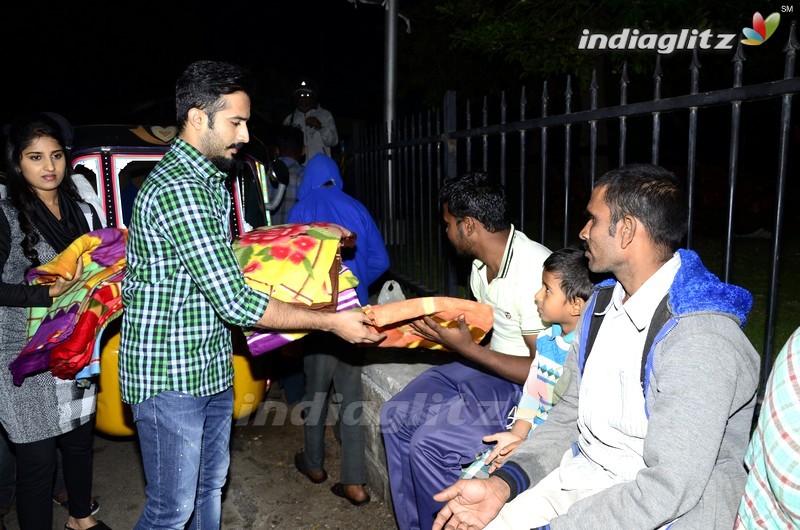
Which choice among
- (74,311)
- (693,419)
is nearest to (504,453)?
(693,419)

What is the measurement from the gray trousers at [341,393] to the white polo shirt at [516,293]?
3.85 ft

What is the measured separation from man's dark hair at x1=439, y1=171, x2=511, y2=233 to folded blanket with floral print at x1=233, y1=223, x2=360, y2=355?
2.34ft

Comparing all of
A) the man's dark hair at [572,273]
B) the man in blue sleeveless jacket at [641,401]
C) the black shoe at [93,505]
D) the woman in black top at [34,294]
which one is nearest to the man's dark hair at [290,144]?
the woman in black top at [34,294]

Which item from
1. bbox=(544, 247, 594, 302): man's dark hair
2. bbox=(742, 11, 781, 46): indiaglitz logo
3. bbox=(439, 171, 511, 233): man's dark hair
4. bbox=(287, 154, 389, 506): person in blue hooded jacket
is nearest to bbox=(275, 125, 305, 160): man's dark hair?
bbox=(287, 154, 389, 506): person in blue hooded jacket

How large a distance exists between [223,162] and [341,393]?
216 centimetres

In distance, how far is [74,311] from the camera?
9.34 feet

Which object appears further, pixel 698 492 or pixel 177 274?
pixel 177 274

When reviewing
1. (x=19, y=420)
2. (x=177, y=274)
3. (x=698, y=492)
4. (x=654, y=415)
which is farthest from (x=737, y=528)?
(x=19, y=420)

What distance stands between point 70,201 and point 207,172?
58.9 inches

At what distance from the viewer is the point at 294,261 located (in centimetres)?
284

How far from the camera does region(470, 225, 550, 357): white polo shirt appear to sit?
309 cm

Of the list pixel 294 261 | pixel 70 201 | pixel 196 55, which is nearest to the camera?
pixel 294 261

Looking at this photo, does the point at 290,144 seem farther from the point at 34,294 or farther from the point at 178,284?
the point at 178,284

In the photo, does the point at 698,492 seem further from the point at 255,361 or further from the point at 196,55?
the point at 196,55
